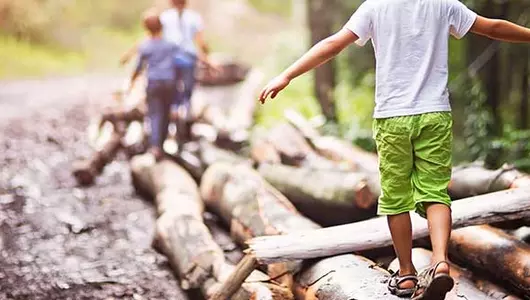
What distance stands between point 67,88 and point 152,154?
8266 millimetres

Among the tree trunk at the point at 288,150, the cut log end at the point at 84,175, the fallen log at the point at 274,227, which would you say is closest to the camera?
the fallen log at the point at 274,227

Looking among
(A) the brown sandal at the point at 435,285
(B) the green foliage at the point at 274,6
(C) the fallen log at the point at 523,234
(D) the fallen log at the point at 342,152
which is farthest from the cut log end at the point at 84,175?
(B) the green foliage at the point at 274,6

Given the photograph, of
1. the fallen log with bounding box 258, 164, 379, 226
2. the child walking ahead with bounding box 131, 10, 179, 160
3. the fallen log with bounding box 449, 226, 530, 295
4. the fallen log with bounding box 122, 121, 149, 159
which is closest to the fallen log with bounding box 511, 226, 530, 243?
the fallen log with bounding box 449, 226, 530, 295

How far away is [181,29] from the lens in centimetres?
834

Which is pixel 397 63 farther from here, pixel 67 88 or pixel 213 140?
pixel 67 88

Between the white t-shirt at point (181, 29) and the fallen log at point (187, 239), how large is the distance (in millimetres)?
1613

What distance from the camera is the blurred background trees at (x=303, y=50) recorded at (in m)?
8.25

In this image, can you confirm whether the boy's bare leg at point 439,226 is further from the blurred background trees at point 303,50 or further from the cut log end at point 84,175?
the cut log end at point 84,175

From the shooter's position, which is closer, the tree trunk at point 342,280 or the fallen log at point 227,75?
the tree trunk at point 342,280

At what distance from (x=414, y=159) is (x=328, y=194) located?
209 centimetres

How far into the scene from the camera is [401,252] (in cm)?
365

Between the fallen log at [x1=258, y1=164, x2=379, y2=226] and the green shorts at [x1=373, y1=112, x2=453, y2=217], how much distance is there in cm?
175

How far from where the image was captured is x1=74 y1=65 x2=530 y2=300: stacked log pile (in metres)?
4.07

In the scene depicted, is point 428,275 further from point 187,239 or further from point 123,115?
point 123,115
